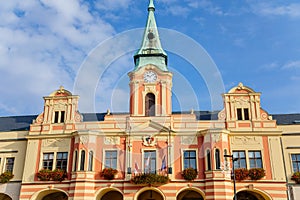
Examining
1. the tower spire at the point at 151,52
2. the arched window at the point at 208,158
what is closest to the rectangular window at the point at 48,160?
the tower spire at the point at 151,52

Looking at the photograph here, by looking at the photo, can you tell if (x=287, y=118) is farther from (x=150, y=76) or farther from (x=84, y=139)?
(x=84, y=139)

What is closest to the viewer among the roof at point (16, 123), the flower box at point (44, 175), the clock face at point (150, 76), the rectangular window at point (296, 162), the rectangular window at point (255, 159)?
the rectangular window at point (255, 159)

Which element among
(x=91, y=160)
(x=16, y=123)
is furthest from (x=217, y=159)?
(x=16, y=123)

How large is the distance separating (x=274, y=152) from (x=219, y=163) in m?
5.34

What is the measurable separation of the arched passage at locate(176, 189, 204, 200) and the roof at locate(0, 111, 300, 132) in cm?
717

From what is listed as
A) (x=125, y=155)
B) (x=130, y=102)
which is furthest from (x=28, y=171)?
(x=130, y=102)

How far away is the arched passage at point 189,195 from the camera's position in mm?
31203

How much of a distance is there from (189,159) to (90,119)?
11.5 metres

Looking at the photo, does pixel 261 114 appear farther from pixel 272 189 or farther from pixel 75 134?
pixel 75 134

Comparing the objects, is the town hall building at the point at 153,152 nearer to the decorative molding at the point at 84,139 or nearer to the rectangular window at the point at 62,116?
the decorative molding at the point at 84,139

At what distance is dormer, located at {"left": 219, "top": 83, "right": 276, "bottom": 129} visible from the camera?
31.6 meters

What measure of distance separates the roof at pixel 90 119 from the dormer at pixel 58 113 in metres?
2.16

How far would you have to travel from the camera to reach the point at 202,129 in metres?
31.3

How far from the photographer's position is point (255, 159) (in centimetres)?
3058
